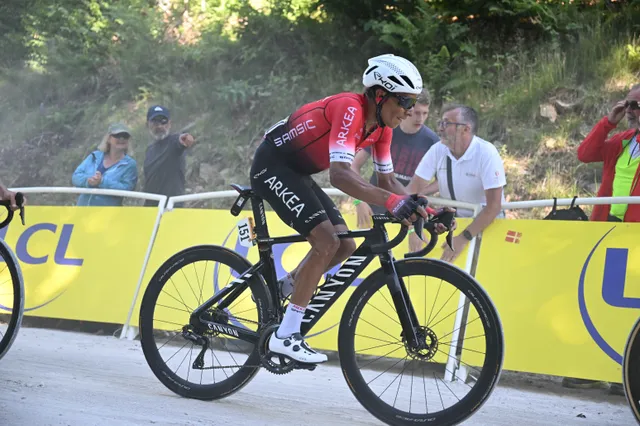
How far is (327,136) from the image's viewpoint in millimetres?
4961

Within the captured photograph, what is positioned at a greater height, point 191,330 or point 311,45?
point 311,45

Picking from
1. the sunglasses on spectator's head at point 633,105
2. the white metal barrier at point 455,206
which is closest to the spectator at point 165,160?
the white metal barrier at point 455,206

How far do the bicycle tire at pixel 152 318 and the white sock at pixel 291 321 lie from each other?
0.26 meters

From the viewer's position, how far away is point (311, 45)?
1359 cm

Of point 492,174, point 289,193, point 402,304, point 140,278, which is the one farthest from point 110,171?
point 402,304

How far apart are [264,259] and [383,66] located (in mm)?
1433

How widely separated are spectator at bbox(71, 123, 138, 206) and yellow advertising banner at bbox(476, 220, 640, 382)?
439 cm

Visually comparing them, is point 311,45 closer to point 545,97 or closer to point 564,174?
point 545,97

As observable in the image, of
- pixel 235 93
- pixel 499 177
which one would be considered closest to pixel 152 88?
pixel 235 93

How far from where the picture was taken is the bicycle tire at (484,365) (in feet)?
14.8

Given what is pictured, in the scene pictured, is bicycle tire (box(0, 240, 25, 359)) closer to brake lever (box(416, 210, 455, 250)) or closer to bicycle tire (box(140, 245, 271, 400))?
bicycle tire (box(140, 245, 271, 400))

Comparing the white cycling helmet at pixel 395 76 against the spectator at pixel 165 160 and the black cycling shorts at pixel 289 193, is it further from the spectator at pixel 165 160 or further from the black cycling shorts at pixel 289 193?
the spectator at pixel 165 160

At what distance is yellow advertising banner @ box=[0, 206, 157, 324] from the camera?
27.3 feet

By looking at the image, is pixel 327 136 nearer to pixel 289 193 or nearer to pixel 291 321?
pixel 289 193
